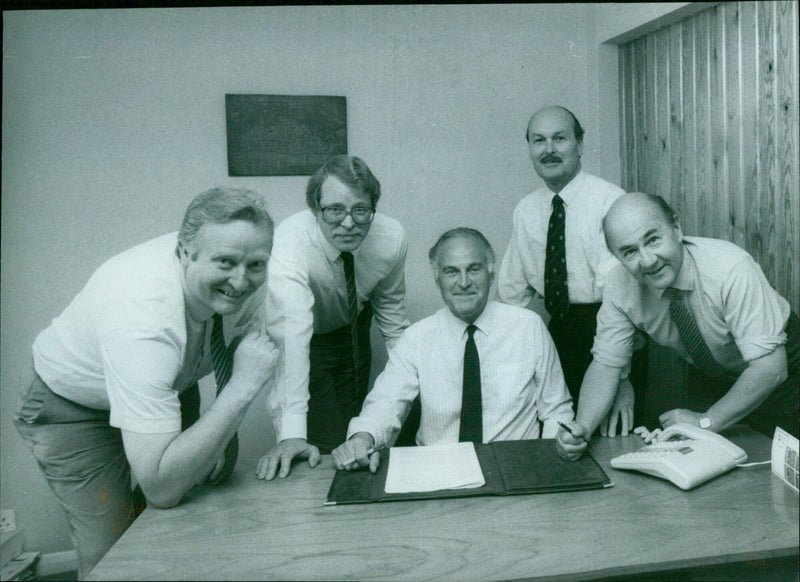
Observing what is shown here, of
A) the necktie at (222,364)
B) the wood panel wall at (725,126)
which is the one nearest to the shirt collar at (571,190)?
the wood panel wall at (725,126)

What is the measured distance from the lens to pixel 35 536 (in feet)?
5.01

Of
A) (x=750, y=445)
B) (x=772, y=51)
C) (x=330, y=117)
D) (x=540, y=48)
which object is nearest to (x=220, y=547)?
(x=330, y=117)

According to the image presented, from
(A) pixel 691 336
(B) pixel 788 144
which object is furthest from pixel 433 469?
(B) pixel 788 144

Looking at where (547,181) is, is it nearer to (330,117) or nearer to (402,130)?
(402,130)

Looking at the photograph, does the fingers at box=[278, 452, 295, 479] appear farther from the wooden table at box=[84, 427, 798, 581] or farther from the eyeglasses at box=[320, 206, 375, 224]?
the eyeglasses at box=[320, 206, 375, 224]

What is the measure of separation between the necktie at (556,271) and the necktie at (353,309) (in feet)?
2.19

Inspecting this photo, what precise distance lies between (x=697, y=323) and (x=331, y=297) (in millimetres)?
1097

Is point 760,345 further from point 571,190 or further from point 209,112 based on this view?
point 209,112

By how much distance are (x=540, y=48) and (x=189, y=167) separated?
1.10 m

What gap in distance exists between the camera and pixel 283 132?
1.62 metres

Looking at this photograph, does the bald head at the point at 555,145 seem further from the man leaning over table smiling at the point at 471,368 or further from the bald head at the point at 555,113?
the man leaning over table smiling at the point at 471,368

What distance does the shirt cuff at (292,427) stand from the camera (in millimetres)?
1610

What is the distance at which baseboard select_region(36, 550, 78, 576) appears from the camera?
154cm

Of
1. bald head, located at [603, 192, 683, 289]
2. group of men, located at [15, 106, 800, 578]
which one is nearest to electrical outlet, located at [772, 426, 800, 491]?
group of men, located at [15, 106, 800, 578]
